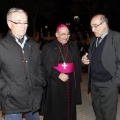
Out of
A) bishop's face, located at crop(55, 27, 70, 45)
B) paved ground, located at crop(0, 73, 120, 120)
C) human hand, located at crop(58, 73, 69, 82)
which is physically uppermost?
bishop's face, located at crop(55, 27, 70, 45)

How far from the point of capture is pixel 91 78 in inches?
196

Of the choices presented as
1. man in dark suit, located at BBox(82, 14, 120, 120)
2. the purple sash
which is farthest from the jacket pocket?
man in dark suit, located at BBox(82, 14, 120, 120)

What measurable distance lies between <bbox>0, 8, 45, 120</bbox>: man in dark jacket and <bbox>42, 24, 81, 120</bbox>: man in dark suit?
1.15 metres

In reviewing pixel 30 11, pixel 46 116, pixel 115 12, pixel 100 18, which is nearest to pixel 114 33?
pixel 100 18

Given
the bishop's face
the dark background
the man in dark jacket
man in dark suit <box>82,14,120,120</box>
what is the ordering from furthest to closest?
the dark background
the bishop's face
man in dark suit <box>82,14,120,120</box>
the man in dark jacket

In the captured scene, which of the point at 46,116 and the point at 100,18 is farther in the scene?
the point at 46,116

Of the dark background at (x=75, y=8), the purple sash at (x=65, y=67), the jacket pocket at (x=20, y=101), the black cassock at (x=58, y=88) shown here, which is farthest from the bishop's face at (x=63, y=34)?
the dark background at (x=75, y=8)

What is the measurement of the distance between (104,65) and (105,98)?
2.03 ft

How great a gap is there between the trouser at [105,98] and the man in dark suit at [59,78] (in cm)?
38

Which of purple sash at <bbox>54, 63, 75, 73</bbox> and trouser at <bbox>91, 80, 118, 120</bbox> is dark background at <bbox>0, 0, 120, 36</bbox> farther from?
purple sash at <bbox>54, 63, 75, 73</bbox>

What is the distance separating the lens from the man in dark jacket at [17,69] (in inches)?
142

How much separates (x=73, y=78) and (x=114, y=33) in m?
1.15

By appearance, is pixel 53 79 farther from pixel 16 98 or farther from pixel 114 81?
pixel 16 98

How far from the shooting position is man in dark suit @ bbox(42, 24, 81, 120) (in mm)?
4949
